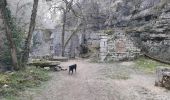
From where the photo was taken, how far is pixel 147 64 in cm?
2108

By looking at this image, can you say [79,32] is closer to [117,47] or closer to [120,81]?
[117,47]

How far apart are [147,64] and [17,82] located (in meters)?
11.2

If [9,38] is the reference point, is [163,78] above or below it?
below

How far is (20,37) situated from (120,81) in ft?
23.1

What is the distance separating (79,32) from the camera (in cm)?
3375

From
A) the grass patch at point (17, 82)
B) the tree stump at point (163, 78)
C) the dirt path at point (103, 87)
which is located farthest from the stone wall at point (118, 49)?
the tree stump at point (163, 78)

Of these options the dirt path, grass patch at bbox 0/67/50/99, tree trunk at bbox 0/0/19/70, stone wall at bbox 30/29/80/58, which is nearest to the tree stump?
the dirt path

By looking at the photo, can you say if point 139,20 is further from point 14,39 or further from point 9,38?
point 9,38

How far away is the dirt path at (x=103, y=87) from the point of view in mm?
11578

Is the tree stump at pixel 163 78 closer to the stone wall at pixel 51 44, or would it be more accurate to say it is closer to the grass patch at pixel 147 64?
the grass patch at pixel 147 64

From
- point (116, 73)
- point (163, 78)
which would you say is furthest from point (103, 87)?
point (116, 73)

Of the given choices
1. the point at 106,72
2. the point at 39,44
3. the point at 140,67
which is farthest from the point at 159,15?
the point at 39,44

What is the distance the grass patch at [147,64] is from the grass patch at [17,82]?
752 cm

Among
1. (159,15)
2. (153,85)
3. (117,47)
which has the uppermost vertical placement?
(159,15)
